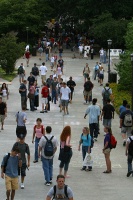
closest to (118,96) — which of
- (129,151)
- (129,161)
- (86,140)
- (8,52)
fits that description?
(8,52)

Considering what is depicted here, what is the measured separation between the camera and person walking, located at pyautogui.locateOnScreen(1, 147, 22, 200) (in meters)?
17.0

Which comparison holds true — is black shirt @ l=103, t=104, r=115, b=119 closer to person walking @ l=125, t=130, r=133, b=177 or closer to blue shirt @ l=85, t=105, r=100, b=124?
blue shirt @ l=85, t=105, r=100, b=124

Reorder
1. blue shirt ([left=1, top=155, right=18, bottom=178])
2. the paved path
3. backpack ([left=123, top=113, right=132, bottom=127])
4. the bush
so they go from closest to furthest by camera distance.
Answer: blue shirt ([left=1, top=155, right=18, bottom=178])
the paved path
backpack ([left=123, top=113, right=132, bottom=127])
the bush

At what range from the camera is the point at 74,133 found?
2747 centimetres

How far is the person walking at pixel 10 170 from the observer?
17.0 metres

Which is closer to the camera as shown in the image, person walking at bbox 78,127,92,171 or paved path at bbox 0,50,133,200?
paved path at bbox 0,50,133,200

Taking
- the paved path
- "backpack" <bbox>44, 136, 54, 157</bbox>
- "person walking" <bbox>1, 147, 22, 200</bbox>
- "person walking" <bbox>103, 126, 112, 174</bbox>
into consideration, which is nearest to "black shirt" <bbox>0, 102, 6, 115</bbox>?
the paved path

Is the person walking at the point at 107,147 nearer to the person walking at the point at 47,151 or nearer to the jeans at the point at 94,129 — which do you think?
the person walking at the point at 47,151

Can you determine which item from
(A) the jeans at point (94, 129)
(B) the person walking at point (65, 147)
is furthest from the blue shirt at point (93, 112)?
(B) the person walking at point (65, 147)

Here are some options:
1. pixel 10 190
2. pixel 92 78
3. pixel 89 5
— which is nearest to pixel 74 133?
pixel 10 190

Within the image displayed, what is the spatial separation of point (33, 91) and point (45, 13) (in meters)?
33.0

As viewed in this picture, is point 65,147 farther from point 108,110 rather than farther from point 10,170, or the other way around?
point 108,110

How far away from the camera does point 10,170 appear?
56.2 feet

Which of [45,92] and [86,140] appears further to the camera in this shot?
[45,92]
